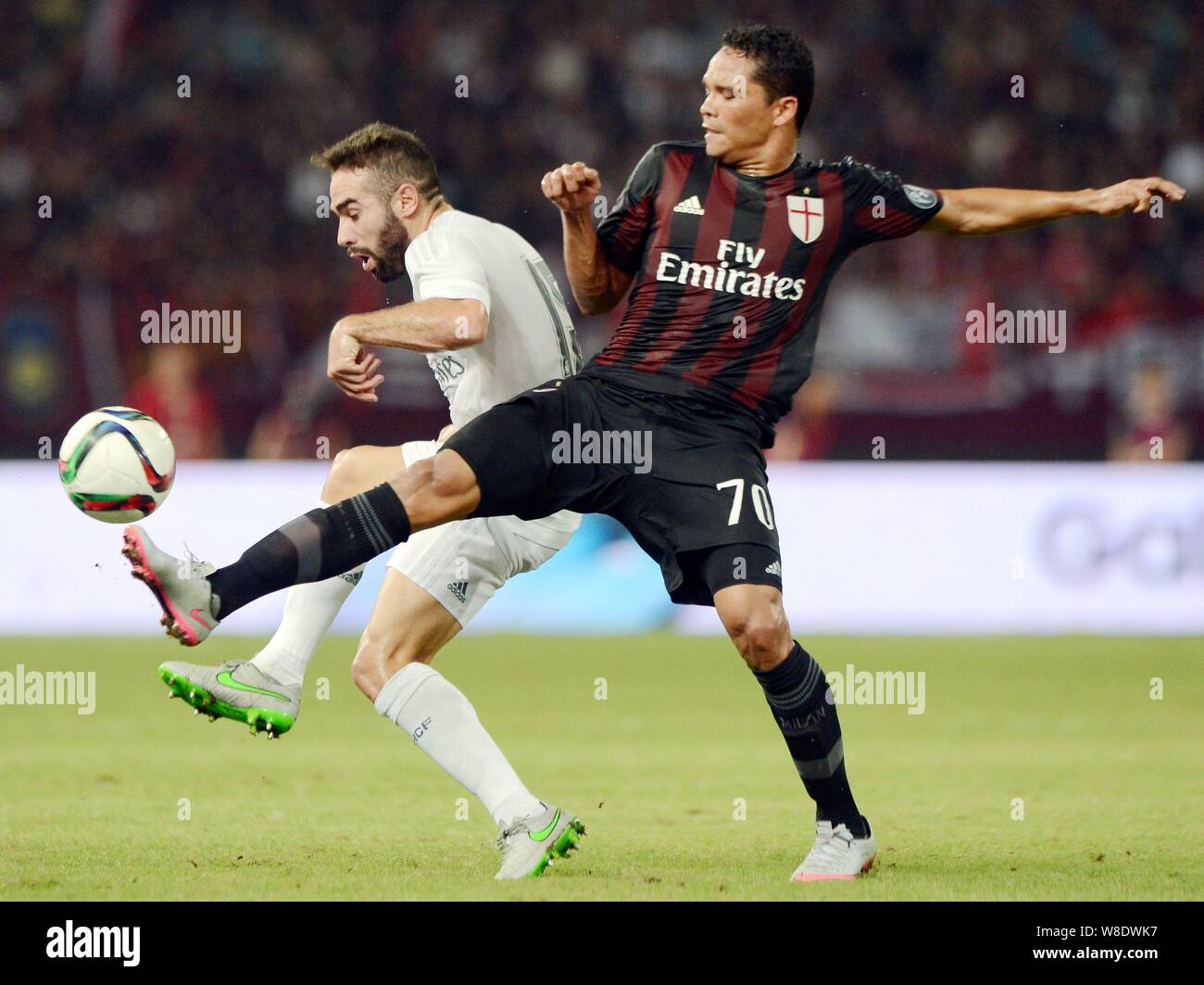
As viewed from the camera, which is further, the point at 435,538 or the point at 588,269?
the point at 435,538

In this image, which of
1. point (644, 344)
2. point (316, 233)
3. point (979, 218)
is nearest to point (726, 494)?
point (644, 344)

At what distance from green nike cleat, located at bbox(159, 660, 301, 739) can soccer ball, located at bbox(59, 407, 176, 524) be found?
1.55 ft

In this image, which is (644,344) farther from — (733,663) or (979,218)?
(733,663)

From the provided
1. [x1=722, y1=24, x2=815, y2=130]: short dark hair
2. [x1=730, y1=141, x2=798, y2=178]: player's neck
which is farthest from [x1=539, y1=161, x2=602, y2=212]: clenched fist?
[x1=722, y1=24, x2=815, y2=130]: short dark hair

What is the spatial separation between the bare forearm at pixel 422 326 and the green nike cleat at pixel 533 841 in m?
1.36

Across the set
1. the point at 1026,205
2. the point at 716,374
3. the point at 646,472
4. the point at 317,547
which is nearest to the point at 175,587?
the point at 317,547

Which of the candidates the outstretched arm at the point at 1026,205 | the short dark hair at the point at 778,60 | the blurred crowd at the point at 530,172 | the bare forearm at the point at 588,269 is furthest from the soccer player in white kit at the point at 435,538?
the blurred crowd at the point at 530,172

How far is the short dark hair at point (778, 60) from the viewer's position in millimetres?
5016

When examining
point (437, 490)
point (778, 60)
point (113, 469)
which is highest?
point (778, 60)

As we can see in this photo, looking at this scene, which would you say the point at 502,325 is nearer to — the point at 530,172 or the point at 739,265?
the point at 739,265

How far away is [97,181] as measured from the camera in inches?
617

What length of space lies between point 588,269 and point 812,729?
59.3 inches

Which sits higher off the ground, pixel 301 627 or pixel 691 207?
pixel 691 207

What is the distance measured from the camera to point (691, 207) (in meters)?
5.01
